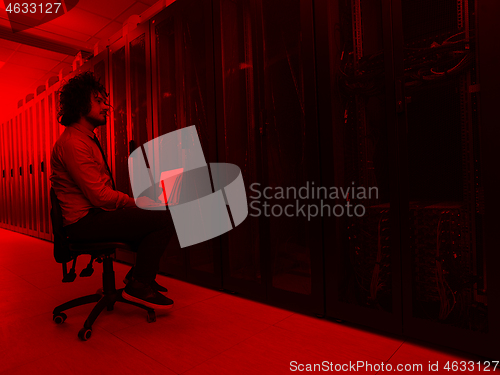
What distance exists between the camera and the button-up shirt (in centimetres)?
166

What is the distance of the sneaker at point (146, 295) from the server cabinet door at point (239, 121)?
0.56m

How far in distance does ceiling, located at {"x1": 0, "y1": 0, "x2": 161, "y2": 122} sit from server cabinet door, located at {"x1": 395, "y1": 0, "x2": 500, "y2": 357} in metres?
3.14

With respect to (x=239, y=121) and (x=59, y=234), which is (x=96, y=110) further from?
(x=239, y=121)

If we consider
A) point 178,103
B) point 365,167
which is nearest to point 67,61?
point 178,103

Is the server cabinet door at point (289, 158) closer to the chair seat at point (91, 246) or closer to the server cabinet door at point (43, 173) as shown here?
the chair seat at point (91, 246)

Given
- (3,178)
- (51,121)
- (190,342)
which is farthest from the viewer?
(3,178)

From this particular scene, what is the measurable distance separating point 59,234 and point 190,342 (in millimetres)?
838

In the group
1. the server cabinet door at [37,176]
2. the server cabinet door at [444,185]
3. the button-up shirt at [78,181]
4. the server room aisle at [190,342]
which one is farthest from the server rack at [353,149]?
the server cabinet door at [37,176]

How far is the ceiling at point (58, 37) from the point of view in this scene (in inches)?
142

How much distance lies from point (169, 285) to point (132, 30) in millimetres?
2288

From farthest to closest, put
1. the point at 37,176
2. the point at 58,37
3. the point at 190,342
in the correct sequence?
the point at 37,176
the point at 58,37
the point at 190,342

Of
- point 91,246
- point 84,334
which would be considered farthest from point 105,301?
point 91,246

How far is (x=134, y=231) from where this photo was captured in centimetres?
169

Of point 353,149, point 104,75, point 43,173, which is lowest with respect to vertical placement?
point 353,149
